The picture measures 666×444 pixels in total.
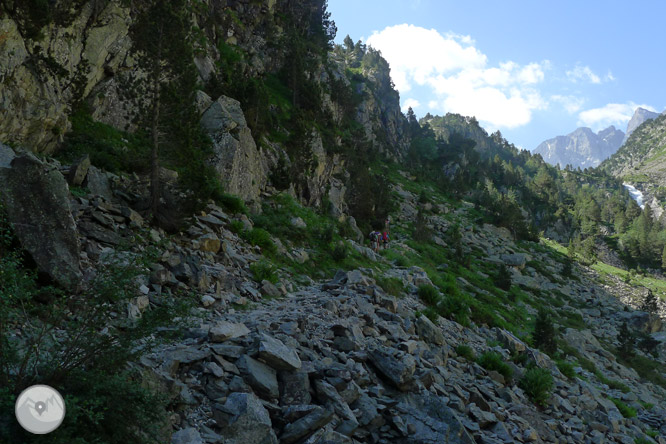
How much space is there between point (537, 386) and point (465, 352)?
6.54 feet

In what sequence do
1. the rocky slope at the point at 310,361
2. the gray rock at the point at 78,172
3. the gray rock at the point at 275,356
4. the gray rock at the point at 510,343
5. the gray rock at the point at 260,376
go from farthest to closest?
the gray rock at the point at 510,343
the gray rock at the point at 78,172
the gray rock at the point at 275,356
the gray rock at the point at 260,376
the rocky slope at the point at 310,361

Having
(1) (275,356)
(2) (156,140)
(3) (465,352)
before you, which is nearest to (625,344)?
(3) (465,352)

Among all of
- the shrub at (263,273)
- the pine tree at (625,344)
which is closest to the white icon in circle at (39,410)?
the shrub at (263,273)

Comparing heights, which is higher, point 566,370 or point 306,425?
point 306,425

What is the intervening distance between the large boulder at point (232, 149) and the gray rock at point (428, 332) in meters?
12.5

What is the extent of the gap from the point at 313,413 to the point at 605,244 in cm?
14366

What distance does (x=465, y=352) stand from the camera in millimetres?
10977

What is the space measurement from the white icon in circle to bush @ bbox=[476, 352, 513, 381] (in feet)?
34.4

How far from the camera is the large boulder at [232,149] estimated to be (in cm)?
1971

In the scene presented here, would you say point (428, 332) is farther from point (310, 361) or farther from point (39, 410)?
point (39, 410)

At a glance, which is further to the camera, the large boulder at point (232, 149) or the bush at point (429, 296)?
the large boulder at point (232, 149)

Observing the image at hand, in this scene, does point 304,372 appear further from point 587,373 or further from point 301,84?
point 301,84

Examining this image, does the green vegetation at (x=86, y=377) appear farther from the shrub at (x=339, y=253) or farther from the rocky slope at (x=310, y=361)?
the shrub at (x=339, y=253)

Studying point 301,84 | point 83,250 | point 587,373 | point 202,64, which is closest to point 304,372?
point 83,250
